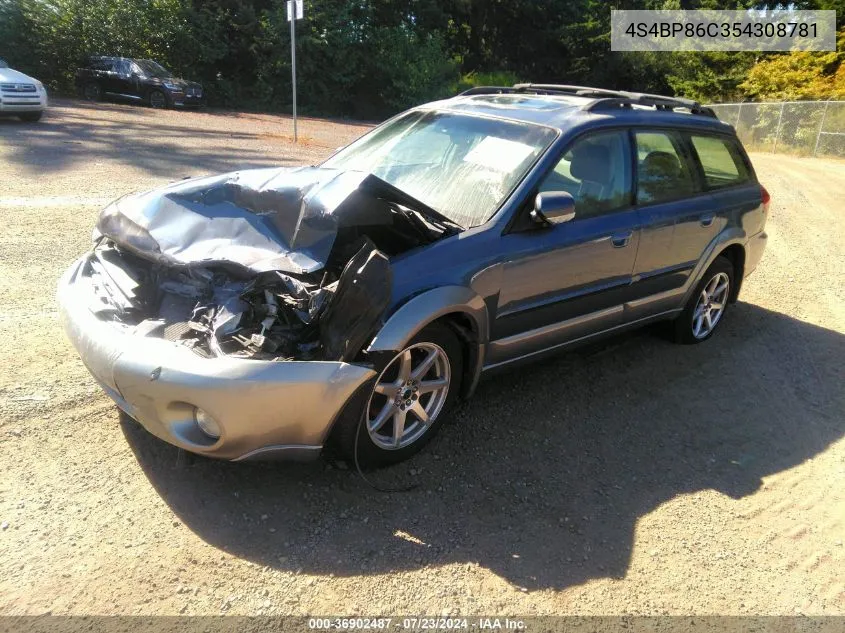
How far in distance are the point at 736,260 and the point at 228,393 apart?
4.61m

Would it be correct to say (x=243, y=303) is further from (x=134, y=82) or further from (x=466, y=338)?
(x=134, y=82)

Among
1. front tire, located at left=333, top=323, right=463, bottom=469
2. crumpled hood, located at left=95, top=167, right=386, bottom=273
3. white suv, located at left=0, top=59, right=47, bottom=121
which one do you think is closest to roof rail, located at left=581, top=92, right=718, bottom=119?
crumpled hood, located at left=95, top=167, right=386, bottom=273

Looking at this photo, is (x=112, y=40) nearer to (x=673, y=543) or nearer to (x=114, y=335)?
(x=114, y=335)

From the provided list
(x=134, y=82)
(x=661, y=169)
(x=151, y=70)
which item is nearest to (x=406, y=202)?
(x=661, y=169)

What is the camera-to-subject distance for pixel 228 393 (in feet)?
8.46

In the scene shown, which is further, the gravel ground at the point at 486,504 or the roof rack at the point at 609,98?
the roof rack at the point at 609,98

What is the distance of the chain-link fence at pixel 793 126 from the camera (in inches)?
746

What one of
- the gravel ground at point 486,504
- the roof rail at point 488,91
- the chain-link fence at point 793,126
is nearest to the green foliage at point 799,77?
the chain-link fence at point 793,126

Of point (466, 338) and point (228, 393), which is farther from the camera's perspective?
point (466, 338)

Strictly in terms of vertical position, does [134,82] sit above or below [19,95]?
above

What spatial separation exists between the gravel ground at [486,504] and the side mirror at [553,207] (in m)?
1.22

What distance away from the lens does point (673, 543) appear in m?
3.00

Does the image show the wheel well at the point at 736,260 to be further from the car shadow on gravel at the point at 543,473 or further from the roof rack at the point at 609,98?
the roof rack at the point at 609,98

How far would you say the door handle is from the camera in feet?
13.4
